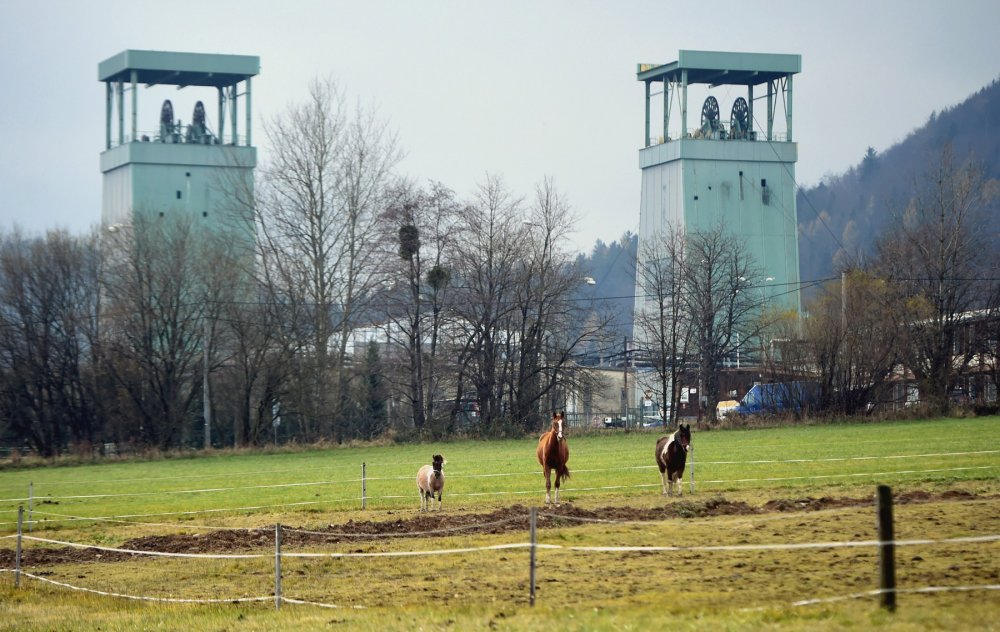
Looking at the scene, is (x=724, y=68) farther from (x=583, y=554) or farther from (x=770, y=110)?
(x=583, y=554)

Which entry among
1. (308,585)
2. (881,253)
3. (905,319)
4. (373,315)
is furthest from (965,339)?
(308,585)

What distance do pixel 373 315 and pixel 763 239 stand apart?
149 feet

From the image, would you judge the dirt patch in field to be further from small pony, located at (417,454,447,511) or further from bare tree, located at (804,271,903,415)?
bare tree, located at (804,271,903,415)

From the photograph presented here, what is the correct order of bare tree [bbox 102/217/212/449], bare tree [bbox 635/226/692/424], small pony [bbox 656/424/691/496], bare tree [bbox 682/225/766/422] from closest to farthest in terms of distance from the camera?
1. small pony [bbox 656/424/691/496]
2. bare tree [bbox 102/217/212/449]
3. bare tree [bbox 682/225/766/422]
4. bare tree [bbox 635/226/692/424]

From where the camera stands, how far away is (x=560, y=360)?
2916 inches

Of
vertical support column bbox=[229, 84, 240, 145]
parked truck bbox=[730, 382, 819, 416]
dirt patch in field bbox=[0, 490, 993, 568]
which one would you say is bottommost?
dirt patch in field bbox=[0, 490, 993, 568]

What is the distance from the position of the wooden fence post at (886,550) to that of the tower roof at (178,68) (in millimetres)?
95177

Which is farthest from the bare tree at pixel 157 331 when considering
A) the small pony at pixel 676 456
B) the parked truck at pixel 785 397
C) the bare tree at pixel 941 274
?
the small pony at pixel 676 456

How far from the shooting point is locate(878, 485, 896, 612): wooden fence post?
43.5ft

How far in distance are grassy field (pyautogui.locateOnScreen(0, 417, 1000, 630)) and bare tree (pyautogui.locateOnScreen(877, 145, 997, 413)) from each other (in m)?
30.7

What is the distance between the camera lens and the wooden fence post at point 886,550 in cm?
1327

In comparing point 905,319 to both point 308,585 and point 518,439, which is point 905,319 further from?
point 308,585

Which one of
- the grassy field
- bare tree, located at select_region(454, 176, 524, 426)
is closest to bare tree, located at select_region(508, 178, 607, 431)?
bare tree, located at select_region(454, 176, 524, 426)

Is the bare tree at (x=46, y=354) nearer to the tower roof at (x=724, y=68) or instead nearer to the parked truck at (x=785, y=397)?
the parked truck at (x=785, y=397)
